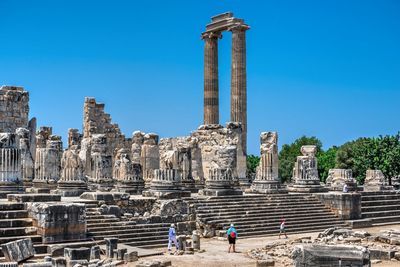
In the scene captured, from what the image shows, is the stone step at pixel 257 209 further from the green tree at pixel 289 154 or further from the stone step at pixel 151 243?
the green tree at pixel 289 154

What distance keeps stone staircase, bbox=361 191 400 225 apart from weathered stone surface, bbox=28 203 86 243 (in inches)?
603

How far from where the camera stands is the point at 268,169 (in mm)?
28859

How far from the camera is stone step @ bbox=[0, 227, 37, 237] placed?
16.7 m

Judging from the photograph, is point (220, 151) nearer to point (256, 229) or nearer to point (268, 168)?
point (268, 168)

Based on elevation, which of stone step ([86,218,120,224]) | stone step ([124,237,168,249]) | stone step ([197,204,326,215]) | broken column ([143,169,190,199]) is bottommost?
stone step ([124,237,168,249])

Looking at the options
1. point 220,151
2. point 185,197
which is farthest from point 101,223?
point 220,151

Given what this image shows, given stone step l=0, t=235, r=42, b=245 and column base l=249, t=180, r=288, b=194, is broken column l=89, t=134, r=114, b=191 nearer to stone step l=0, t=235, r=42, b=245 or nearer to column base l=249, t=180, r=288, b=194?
column base l=249, t=180, r=288, b=194

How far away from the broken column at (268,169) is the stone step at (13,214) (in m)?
13.0

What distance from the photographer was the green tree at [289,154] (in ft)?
195

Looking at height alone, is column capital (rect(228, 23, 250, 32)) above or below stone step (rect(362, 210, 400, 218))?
above

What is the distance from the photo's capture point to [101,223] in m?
19.8

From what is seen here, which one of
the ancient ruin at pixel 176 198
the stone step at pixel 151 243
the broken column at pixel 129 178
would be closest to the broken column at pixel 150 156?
the ancient ruin at pixel 176 198

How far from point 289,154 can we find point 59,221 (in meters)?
50.5

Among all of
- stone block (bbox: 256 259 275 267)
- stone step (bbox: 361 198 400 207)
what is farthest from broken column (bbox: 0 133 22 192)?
stone step (bbox: 361 198 400 207)
